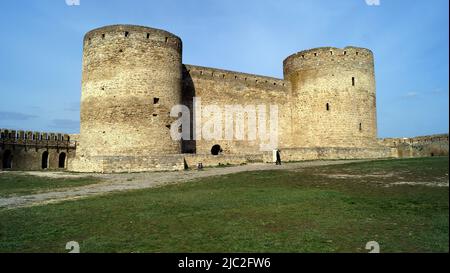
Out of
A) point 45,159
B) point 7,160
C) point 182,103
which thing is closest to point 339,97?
point 182,103

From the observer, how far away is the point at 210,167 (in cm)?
1841

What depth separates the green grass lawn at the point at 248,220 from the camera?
4.65 metres

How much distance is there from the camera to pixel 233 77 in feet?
82.6

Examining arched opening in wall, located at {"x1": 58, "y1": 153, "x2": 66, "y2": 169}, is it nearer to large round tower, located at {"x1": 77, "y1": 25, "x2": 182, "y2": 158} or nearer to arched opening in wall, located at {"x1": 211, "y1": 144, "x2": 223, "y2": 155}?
large round tower, located at {"x1": 77, "y1": 25, "x2": 182, "y2": 158}

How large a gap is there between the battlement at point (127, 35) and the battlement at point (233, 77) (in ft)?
12.8

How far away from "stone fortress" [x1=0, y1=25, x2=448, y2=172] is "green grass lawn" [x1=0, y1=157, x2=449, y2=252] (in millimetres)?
5682

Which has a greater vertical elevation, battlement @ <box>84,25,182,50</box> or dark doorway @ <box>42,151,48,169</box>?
battlement @ <box>84,25,182,50</box>

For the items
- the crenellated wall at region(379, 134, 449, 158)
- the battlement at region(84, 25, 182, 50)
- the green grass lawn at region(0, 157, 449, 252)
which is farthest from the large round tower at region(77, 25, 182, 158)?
the crenellated wall at region(379, 134, 449, 158)

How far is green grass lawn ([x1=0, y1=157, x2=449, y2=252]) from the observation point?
15.3 ft

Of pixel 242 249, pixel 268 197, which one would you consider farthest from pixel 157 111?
pixel 242 249

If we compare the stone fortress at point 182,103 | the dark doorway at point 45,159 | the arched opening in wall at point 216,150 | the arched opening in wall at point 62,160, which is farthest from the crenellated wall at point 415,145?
the dark doorway at point 45,159

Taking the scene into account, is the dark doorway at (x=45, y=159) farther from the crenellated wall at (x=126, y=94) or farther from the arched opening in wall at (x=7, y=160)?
the crenellated wall at (x=126, y=94)

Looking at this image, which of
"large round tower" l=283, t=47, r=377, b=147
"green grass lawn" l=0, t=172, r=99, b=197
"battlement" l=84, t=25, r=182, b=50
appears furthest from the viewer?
"large round tower" l=283, t=47, r=377, b=147

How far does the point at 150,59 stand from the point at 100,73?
8.96ft
